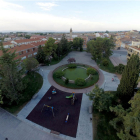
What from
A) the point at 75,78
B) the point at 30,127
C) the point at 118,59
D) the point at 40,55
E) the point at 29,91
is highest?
the point at 40,55

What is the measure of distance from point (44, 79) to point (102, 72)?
55.5ft

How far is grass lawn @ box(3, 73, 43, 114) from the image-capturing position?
53.2 ft

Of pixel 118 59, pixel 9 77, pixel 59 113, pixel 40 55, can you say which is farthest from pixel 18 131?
pixel 118 59

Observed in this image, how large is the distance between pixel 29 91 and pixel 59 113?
859 centimetres

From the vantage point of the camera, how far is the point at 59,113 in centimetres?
1571

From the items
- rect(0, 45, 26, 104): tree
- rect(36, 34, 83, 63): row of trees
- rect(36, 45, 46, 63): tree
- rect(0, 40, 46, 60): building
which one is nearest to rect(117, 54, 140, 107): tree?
rect(0, 45, 26, 104): tree

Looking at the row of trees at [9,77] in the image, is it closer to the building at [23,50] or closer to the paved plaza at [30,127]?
the paved plaza at [30,127]

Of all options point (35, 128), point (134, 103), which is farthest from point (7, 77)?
point (134, 103)

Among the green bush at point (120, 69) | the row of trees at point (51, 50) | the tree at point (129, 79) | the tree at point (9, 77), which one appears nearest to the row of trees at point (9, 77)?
the tree at point (9, 77)

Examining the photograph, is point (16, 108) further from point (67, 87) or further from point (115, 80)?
point (115, 80)

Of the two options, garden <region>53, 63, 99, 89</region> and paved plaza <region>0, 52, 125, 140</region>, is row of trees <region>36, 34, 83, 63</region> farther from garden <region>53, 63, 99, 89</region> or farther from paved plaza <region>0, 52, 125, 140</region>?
paved plaza <region>0, 52, 125, 140</region>

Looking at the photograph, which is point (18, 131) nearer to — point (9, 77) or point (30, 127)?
point (30, 127)

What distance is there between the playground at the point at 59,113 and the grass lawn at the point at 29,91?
250 cm

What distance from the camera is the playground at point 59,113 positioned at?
44.8 feet
